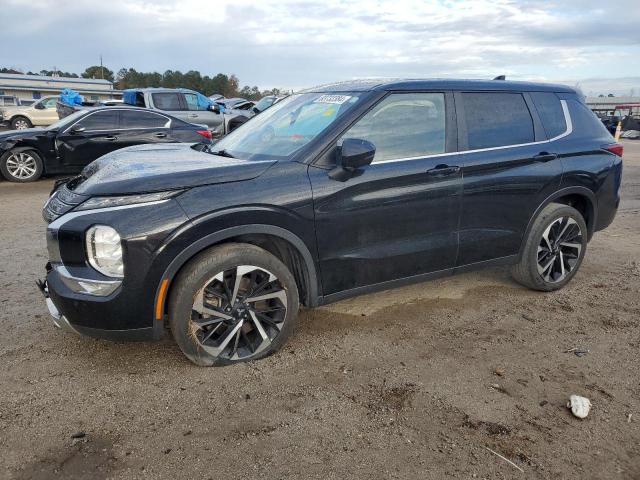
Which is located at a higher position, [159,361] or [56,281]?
[56,281]

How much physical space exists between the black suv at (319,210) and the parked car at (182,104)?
37.6 feet

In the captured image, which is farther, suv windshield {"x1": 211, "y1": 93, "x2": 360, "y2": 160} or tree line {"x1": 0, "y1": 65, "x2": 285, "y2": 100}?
tree line {"x1": 0, "y1": 65, "x2": 285, "y2": 100}

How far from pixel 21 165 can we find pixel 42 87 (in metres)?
46.4

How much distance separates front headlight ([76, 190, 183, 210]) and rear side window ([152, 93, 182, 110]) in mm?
13139

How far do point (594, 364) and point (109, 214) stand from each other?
321cm

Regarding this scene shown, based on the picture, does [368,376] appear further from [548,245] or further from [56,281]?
[548,245]

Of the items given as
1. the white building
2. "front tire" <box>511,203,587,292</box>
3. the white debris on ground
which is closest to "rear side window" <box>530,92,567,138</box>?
"front tire" <box>511,203,587,292</box>

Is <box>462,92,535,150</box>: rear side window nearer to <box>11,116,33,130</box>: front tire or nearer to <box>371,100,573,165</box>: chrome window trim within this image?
<box>371,100,573,165</box>: chrome window trim

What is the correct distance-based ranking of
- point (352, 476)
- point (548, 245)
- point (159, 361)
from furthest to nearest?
point (548, 245)
point (159, 361)
point (352, 476)

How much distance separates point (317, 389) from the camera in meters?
3.04

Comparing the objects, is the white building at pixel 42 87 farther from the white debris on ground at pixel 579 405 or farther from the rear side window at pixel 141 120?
the white debris on ground at pixel 579 405

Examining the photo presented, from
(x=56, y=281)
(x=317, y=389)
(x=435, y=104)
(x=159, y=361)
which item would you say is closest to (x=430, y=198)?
(x=435, y=104)

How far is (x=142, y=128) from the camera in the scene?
10.5 metres

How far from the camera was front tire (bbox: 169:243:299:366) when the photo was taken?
302 cm
